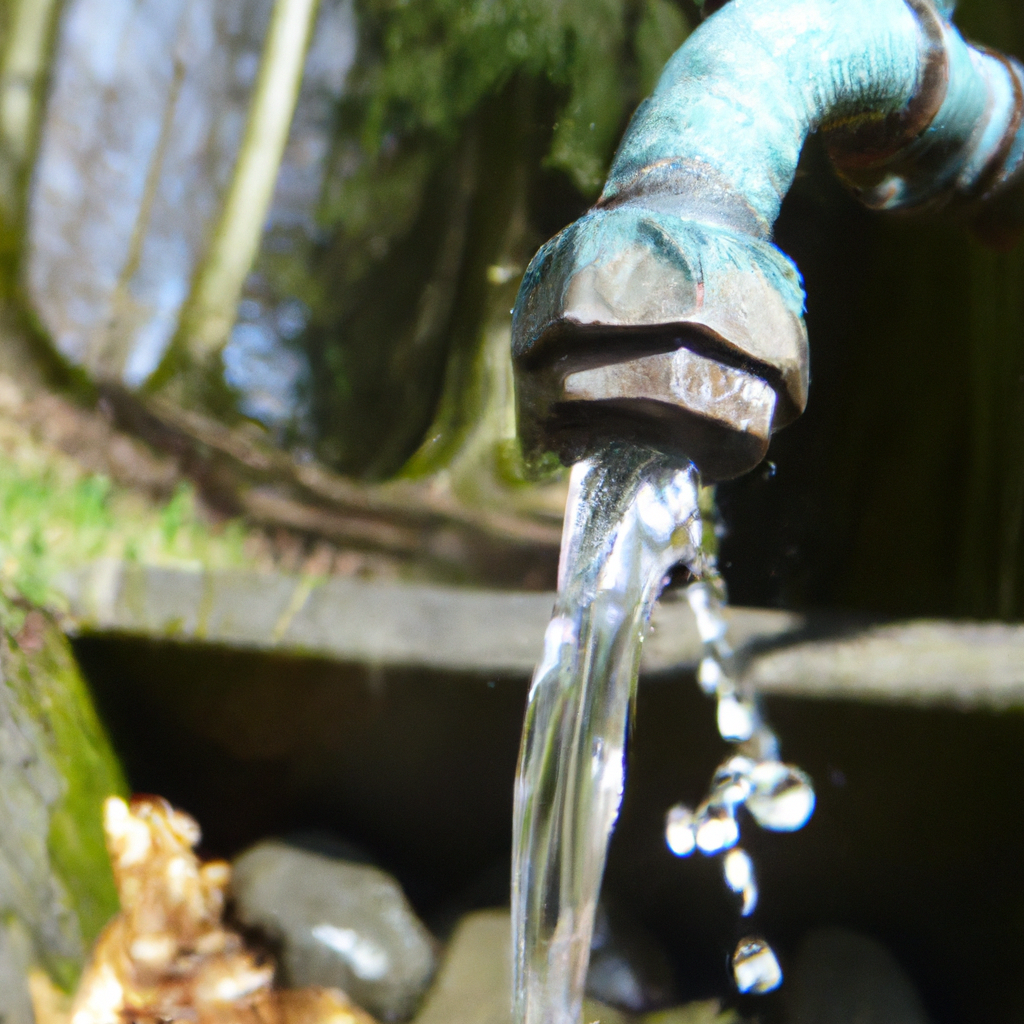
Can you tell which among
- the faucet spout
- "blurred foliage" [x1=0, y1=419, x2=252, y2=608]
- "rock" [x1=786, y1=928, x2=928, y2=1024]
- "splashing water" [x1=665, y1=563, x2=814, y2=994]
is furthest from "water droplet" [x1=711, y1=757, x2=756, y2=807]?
"blurred foliage" [x1=0, y1=419, x2=252, y2=608]

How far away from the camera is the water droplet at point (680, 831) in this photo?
1400mm

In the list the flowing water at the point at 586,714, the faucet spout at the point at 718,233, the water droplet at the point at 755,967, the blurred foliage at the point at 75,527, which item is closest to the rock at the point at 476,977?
the flowing water at the point at 586,714

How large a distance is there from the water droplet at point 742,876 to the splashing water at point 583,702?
1.28ft

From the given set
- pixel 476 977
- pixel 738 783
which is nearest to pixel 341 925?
pixel 476 977

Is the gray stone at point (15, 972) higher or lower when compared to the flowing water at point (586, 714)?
lower

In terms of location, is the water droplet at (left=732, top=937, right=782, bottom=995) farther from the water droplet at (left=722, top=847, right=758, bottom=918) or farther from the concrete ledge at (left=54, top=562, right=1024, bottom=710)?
the concrete ledge at (left=54, top=562, right=1024, bottom=710)

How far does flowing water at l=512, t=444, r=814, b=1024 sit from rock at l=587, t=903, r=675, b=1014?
240 mm

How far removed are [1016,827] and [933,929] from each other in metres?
0.24

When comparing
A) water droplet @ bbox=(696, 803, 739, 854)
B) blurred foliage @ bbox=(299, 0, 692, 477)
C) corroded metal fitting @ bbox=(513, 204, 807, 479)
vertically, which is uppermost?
blurred foliage @ bbox=(299, 0, 692, 477)

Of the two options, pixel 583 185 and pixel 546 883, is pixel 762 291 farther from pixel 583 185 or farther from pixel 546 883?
pixel 583 185

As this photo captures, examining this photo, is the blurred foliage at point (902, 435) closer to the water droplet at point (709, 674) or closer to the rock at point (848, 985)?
the water droplet at point (709, 674)

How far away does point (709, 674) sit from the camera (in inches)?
51.3

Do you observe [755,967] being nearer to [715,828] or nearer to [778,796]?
[715,828]

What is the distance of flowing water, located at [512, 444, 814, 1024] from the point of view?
0.79 metres
